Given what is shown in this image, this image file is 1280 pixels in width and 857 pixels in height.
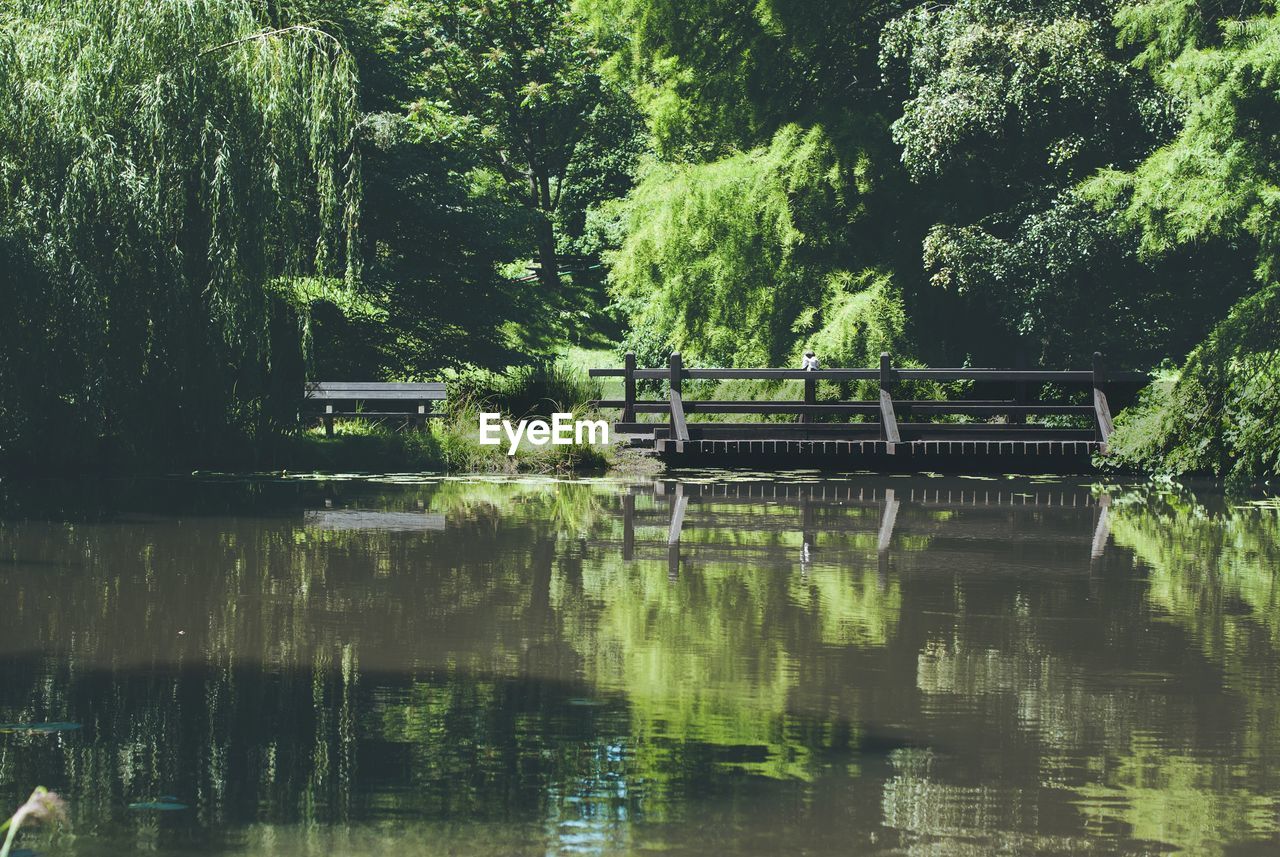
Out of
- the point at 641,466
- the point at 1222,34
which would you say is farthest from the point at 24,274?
the point at 1222,34

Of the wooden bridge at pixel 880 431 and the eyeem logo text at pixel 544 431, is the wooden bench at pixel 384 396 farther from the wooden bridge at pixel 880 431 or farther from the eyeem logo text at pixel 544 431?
the wooden bridge at pixel 880 431

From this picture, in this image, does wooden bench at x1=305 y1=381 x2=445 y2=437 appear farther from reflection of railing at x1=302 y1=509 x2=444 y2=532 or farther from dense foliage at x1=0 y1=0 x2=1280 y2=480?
reflection of railing at x1=302 y1=509 x2=444 y2=532

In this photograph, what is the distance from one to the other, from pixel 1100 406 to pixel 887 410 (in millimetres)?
3575

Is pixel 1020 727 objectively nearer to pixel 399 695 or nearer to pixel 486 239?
pixel 399 695

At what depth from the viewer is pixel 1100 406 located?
89.7 feet

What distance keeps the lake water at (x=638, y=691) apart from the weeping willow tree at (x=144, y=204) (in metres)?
6.48

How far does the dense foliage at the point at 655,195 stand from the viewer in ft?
72.1

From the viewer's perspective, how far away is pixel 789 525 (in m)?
17.0

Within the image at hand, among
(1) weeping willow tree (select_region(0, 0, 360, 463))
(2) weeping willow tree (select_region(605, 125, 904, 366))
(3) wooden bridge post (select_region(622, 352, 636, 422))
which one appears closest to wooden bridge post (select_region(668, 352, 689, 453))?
(3) wooden bridge post (select_region(622, 352, 636, 422))

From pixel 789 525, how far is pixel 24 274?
10702 millimetres

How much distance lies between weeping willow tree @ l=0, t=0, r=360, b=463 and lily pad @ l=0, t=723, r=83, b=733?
1503cm

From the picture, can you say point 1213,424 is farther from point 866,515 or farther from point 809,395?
point 866,515

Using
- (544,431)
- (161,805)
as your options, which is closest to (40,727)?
(161,805)

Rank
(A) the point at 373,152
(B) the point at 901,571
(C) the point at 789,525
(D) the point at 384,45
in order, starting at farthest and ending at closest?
(D) the point at 384,45
(A) the point at 373,152
(C) the point at 789,525
(B) the point at 901,571
